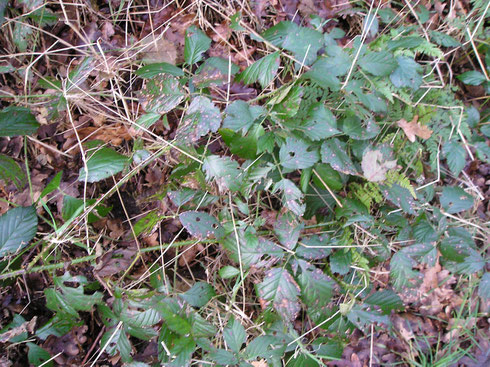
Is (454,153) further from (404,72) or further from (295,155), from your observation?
(295,155)

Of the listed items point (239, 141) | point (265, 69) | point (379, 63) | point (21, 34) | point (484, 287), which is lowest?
point (484, 287)

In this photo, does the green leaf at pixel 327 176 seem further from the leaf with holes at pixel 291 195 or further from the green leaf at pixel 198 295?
the green leaf at pixel 198 295

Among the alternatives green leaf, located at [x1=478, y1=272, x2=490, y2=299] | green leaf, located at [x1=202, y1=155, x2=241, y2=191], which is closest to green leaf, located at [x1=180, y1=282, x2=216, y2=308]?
green leaf, located at [x1=202, y1=155, x2=241, y2=191]

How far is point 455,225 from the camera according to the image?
2051mm

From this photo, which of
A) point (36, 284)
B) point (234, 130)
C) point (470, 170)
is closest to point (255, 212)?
point (234, 130)

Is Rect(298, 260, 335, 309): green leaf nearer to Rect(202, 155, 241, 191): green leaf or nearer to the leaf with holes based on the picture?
the leaf with holes

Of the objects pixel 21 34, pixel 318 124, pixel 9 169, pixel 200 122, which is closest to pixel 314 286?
pixel 318 124

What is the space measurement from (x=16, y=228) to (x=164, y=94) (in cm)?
81

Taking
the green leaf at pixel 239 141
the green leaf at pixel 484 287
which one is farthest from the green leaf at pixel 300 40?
the green leaf at pixel 484 287

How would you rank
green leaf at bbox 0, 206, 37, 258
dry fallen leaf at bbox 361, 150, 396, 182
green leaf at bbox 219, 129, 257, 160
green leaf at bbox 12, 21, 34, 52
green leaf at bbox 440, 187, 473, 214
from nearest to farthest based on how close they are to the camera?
1. green leaf at bbox 0, 206, 37, 258
2. green leaf at bbox 219, 129, 257, 160
3. dry fallen leaf at bbox 361, 150, 396, 182
4. green leaf at bbox 12, 21, 34, 52
5. green leaf at bbox 440, 187, 473, 214

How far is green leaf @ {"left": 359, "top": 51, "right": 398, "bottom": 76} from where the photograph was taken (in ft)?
5.35

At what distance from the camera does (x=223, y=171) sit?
144 cm

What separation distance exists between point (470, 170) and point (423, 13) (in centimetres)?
98

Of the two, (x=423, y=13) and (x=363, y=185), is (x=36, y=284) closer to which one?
(x=363, y=185)
